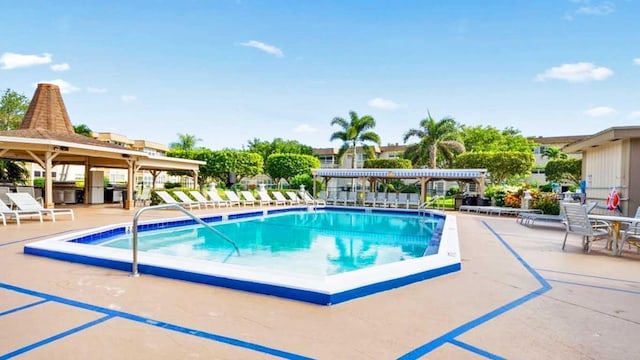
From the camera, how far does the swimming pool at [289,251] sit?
14.2ft

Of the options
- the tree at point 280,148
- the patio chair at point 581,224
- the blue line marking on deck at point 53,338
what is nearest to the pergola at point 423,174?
the patio chair at point 581,224

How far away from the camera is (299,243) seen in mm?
10250

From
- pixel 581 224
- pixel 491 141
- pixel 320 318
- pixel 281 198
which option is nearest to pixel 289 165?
pixel 281 198

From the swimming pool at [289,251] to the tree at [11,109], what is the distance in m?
22.9

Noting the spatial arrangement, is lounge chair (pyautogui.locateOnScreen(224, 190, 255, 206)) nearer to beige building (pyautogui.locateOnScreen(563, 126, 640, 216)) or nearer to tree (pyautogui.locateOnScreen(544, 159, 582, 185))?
beige building (pyautogui.locateOnScreen(563, 126, 640, 216))

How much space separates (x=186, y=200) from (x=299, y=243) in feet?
29.1

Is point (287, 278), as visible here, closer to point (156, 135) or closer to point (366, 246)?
point (366, 246)

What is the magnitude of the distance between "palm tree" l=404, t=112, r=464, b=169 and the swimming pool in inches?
502

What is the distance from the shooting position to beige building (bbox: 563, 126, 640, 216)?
904cm

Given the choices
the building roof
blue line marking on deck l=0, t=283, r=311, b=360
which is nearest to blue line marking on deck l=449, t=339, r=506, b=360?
blue line marking on deck l=0, t=283, r=311, b=360

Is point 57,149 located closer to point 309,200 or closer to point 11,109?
point 309,200

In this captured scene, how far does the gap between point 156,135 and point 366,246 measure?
5380cm

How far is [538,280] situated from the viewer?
5.04 meters

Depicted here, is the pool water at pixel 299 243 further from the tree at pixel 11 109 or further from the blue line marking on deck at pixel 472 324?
the tree at pixel 11 109
